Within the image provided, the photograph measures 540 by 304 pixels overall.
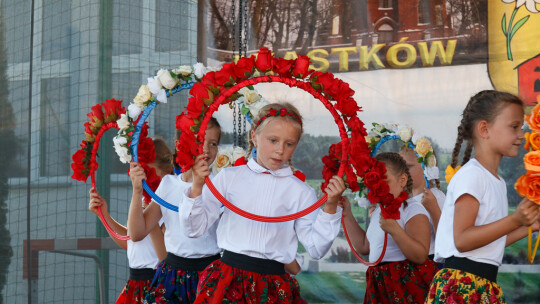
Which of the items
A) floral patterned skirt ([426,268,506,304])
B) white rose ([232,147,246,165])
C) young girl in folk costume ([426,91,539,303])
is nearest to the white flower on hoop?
white rose ([232,147,246,165])

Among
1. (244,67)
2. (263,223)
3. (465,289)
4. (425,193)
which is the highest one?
(244,67)

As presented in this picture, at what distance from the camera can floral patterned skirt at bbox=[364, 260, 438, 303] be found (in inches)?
160

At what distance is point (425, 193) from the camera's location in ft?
14.6

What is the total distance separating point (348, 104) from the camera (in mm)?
3238

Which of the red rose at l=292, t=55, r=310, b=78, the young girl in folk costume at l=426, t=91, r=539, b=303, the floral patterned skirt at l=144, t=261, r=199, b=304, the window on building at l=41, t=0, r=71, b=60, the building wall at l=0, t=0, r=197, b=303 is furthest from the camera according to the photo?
the window on building at l=41, t=0, r=71, b=60

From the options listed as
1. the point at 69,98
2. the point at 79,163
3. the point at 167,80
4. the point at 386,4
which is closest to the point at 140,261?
the point at 79,163

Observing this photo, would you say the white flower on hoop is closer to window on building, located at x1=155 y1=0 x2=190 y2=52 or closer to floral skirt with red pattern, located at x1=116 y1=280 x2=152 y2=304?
floral skirt with red pattern, located at x1=116 y1=280 x2=152 y2=304

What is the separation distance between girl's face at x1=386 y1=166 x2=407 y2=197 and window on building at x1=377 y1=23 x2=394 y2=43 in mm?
2143

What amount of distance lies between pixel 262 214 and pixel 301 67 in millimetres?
705

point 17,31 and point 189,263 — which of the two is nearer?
point 189,263

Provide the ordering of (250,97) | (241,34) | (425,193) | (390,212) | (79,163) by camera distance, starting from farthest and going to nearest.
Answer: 1. (241,34)
2. (425,193)
3. (79,163)
4. (250,97)
5. (390,212)

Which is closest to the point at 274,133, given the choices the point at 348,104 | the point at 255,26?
the point at 348,104

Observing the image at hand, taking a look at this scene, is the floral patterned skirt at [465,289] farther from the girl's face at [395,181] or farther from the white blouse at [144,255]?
the white blouse at [144,255]

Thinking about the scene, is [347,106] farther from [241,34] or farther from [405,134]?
[241,34]
